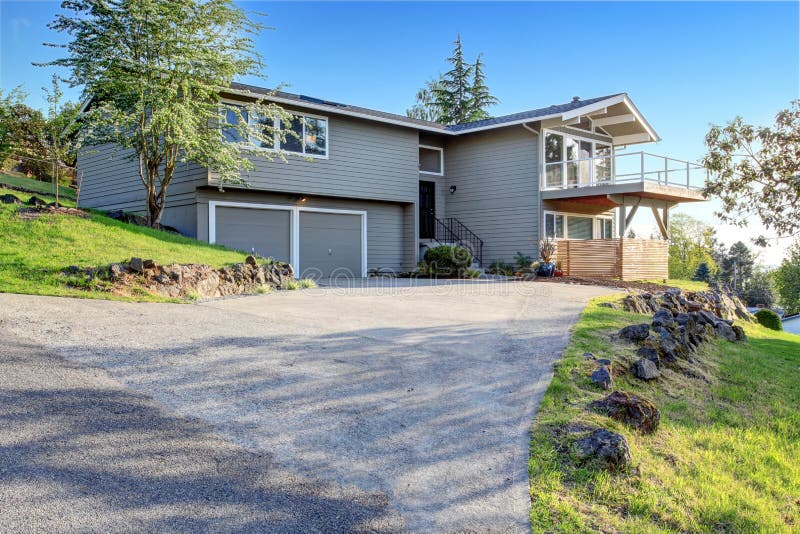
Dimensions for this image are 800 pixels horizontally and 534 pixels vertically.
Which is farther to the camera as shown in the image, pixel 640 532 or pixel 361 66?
pixel 361 66

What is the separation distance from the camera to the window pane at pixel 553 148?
1814cm

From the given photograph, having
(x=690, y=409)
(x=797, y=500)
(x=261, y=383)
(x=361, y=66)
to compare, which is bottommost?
(x=797, y=500)

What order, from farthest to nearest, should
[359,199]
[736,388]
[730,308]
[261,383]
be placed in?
[359,199], [730,308], [736,388], [261,383]

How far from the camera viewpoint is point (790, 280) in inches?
1849

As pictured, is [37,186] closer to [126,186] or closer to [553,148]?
[126,186]

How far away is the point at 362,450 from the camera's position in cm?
359

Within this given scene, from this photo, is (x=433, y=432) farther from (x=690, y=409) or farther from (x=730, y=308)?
(x=730, y=308)

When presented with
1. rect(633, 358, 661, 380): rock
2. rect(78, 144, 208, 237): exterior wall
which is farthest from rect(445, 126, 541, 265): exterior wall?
rect(633, 358, 661, 380): rock

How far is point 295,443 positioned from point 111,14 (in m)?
11.3

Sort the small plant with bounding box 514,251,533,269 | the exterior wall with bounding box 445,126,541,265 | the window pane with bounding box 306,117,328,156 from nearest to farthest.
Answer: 1. the window pane with bounding box 306,117,328,156
2. the small plant with bounding box 514,251,533,269
3. the exterior wall with bounding box 445,126,541,265

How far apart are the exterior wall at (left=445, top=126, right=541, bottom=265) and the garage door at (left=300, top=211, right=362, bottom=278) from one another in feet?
15.0

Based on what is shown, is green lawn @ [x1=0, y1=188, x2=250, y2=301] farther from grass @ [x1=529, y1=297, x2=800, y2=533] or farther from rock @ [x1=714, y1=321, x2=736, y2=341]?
rock @ [x1=714, y1=321, x2=736, y2=341]

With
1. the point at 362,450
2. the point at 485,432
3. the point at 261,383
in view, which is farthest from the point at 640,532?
the point at 261,383

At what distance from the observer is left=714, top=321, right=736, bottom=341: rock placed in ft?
30.5
